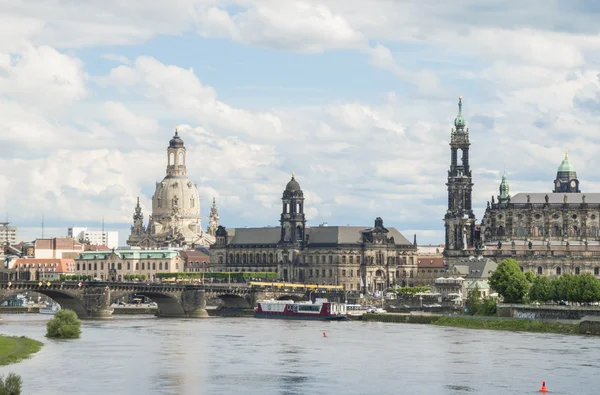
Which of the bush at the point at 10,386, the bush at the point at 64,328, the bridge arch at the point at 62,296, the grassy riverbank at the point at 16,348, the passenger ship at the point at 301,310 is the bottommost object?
the bush at the point at 10,386

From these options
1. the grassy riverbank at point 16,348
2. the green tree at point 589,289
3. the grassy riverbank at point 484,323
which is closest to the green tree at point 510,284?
the grassy riverbank at point 484,323

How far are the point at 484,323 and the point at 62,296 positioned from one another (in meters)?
50.9

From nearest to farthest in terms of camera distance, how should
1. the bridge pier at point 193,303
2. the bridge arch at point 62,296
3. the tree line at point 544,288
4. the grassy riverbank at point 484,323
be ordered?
the grassy riverbank at point 484,323
the tree line at point 544,288
the bridge arch at point 62,296
the bridge pier at point 193,303

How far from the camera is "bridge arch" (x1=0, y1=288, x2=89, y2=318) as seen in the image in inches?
6533

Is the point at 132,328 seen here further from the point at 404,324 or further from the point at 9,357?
the point at 9,357

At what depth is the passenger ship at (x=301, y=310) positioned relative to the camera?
180000mm

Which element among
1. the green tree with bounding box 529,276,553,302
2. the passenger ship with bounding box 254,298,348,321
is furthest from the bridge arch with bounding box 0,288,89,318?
the green tree with bounding box 529,276,553,302

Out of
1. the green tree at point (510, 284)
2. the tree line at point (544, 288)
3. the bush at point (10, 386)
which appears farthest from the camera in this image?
the green tree at point (510, 284)

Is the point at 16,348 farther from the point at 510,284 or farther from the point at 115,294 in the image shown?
the point at 510,284

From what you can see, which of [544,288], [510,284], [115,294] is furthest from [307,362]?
[115,294]

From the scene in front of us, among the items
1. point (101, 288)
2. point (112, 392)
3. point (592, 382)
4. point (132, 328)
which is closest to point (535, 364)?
point (592, 382)

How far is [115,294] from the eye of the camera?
17588 centimetres

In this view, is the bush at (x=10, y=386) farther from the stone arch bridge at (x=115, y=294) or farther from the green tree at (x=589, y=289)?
the green tree at (x=589, y=289)

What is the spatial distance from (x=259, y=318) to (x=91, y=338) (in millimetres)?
60554
